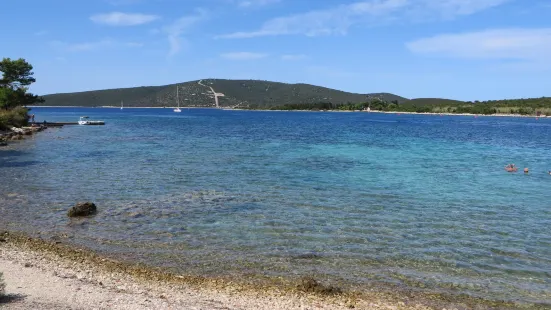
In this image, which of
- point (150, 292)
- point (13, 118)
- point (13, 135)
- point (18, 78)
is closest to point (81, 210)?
point (150, 292)

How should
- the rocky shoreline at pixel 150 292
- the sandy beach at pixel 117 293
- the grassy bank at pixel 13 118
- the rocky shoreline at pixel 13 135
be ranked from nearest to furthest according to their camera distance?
the sandy beach at pixel 117 293 → the rocky shoreline at pixel 150 292 → the rocky shoreline at pixel 13 135 → the grassy bank at pixel 13 118

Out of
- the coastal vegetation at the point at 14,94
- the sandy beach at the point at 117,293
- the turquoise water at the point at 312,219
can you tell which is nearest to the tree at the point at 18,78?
the coastal vegetation at the point at 14,94

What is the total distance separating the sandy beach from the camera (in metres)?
10.0

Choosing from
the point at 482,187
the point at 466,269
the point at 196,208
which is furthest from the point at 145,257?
the point at 482,187

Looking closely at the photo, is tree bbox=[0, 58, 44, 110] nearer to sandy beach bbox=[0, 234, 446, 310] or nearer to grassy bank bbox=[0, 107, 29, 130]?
grassy bank bbox=[0, 107, 29, 130]

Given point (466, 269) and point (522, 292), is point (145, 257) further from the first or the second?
point (522, 292)

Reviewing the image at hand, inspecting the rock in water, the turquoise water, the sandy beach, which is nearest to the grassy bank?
the turquoise water

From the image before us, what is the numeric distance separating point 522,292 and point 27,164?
35.9 metres

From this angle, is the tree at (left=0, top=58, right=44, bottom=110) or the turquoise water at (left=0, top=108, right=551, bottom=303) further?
the tree at (left=0, top=58, right=44, bottom=110)

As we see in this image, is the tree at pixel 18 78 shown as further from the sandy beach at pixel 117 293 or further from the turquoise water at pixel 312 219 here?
the sandy beach at pixel 117 293

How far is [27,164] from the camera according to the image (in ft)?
115

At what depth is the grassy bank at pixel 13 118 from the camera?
201ft

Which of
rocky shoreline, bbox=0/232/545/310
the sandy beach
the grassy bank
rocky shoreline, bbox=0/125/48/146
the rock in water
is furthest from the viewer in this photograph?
the grassy bank

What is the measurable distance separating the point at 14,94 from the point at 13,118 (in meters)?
9.11
